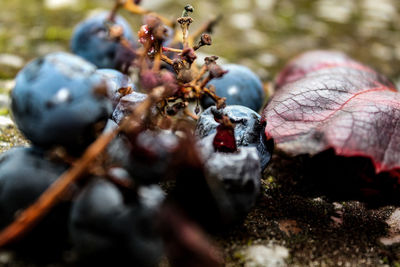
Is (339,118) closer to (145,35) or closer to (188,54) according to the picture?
(188,54)

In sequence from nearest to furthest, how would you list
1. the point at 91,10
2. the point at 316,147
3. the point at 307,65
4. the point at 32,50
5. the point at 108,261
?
1. the point at 108,261
2. the point at 316,147
3. the point at 307,65
4. the point at 32,50
5. the point at 91,10

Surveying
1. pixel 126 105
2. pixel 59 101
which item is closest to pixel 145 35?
pixel 126 105

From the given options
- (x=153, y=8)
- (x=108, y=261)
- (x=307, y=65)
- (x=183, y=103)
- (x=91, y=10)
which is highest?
(x=153, y=8)

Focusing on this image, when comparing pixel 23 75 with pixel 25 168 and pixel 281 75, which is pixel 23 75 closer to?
pixel 25 168

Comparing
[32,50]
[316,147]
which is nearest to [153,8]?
[32,50]

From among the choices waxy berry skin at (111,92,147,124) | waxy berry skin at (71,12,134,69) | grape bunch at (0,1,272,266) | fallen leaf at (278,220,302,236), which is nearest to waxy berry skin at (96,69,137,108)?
waxy berry skin at (111,92,147,124)

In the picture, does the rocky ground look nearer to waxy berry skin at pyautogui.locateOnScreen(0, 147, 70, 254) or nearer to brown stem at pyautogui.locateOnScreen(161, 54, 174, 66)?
waxy berry skin at pyautogui.locateOnScreen(0, 147, 70, 254)
